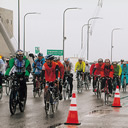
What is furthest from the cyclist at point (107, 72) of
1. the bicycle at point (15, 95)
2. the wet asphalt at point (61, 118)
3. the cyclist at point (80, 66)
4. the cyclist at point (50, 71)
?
the bicycle at point (15, 95)

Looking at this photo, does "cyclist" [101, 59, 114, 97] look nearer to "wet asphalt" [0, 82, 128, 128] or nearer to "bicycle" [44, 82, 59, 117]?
"wet asphalt" [0, 82, 128, 128]

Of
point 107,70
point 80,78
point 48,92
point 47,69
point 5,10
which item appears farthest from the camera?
point 5,10

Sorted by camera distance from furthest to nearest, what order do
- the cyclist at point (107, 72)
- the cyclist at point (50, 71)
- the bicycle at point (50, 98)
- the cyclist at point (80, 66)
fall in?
the cyclist at point (80, 66)
the cyclist at point (107, 72)
the cyclist at point (50, 71)
the bicycle at point (50, 98)

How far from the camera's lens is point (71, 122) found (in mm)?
10938

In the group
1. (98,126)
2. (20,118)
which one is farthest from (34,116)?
(98,126)

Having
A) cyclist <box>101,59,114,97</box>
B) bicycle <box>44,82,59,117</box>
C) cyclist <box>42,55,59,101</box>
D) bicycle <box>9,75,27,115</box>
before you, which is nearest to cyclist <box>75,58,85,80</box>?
cyclist <box>101,59,114,97</box>

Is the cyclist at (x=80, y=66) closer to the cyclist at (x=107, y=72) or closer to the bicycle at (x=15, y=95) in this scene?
the cyclist at (x=107, y=72)

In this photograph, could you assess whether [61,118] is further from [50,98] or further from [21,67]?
[21,67]

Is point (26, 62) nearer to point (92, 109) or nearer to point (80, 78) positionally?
point (92, 109)

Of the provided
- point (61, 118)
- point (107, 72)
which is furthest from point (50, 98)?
point (107, 72)

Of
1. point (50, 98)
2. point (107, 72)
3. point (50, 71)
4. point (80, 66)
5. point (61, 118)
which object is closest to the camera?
point (61, 118)

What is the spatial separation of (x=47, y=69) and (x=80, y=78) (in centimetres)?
1146

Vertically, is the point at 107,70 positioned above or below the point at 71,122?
above

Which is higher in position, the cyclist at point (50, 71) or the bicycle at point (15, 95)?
the cyclist at point (50, 71)
